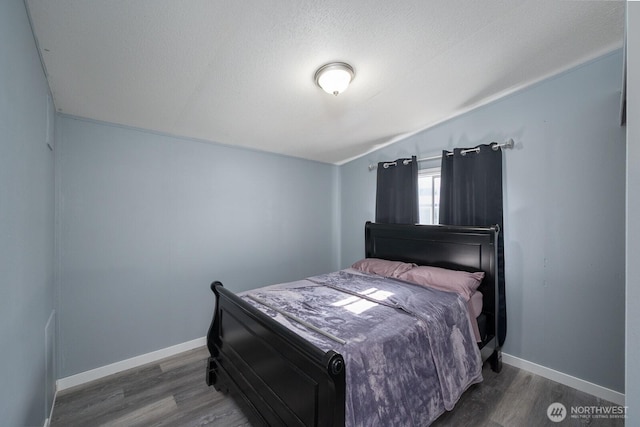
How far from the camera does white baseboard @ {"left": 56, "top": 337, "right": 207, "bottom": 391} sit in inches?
83.4

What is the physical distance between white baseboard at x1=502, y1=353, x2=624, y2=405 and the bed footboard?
7.34ft

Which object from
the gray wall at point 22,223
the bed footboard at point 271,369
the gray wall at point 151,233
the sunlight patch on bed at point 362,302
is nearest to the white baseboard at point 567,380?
the sunlight patch on bed at point 362,302

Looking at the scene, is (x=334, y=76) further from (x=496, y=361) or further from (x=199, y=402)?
(x=496, y=361)

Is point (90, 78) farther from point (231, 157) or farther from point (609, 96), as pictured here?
point (609, 96)

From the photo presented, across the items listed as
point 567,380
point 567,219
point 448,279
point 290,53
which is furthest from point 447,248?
point 290,53

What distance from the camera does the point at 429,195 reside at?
3211 mm

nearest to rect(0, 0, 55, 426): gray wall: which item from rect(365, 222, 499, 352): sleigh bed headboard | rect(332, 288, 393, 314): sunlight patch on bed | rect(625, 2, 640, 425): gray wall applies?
rect(332, 288, 393, 314): sunlight patch on bed

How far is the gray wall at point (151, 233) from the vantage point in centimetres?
217

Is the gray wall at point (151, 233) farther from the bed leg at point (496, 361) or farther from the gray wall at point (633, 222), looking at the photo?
the gray wall at point (633, 222)

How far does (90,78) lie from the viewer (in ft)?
5.68

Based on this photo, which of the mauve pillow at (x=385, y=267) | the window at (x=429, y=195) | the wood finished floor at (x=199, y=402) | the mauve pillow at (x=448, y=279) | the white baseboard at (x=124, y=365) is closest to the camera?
the wood finished floor at (x=199, y=402)

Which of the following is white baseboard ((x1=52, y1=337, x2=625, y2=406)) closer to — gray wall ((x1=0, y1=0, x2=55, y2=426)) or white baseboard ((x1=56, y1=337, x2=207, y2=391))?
white baseboard ((x1=56, y1=337, x2=207, y2=391))

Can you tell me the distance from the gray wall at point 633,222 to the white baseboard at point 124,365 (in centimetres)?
320

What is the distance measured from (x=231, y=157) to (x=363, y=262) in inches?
83.2
